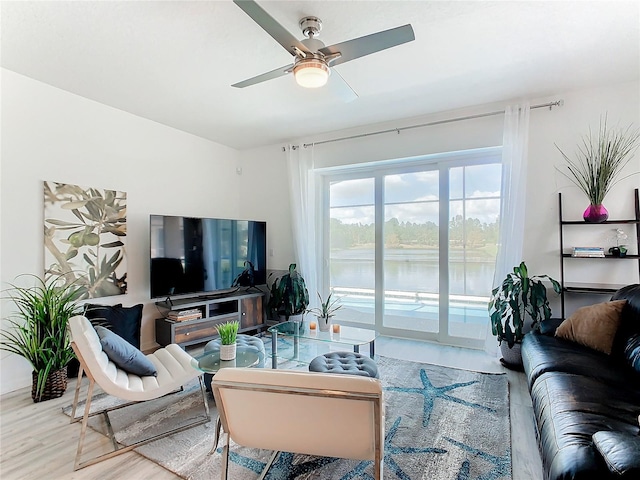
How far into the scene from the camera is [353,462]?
76.5 inches

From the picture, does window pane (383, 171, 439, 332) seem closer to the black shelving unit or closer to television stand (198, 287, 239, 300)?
the black shelving unit

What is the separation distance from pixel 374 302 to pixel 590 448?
131 inches

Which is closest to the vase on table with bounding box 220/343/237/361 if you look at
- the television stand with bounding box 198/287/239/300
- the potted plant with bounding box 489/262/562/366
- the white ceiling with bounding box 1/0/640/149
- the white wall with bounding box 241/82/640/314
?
the television stand with bounding box 198/287/239/300

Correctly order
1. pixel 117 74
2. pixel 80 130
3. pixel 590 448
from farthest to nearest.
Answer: pixel 80 130
pixel 117 74
pixel 590 448

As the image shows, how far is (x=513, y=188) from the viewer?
3.50 meters

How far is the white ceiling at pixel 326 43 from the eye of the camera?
2.14 meters

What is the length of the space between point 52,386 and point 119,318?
760 millimetres

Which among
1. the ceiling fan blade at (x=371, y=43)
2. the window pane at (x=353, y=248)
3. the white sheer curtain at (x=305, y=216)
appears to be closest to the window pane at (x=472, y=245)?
the window pane at (x=353, y=248)

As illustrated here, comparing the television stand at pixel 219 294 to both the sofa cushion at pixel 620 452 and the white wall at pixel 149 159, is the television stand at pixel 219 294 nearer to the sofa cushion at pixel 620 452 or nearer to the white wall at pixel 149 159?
the white wall at pixel 149 159

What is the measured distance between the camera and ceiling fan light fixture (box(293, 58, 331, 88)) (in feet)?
6.77

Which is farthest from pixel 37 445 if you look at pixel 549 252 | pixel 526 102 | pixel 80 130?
pixel 526 102

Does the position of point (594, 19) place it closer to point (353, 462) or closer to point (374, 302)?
point (353, 462)

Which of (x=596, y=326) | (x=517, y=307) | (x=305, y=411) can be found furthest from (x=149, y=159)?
(x=596, y=326)

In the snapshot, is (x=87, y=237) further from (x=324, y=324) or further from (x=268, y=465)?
(x=268, y=465)
